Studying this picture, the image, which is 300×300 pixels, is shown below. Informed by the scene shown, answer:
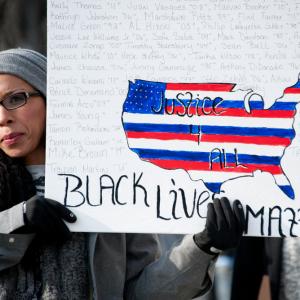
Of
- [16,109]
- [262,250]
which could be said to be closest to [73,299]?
[16,109]

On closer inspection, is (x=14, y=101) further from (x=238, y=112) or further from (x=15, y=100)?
(x=238, y=112)

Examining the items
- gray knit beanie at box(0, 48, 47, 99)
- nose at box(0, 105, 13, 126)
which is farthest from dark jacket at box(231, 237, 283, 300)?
nose at box(0, 105, 13, 126)

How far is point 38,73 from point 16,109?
199 mm

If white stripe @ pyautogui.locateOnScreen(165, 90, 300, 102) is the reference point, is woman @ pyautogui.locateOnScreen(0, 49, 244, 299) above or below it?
below

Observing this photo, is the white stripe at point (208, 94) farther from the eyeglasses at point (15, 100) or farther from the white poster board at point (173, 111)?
the eyeglasses at point (15, 100)

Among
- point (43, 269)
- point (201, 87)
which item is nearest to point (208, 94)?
point (201, 87)

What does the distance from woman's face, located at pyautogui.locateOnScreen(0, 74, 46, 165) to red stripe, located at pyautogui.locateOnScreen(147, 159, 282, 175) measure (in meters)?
0.40

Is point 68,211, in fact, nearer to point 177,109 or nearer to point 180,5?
point 177,109

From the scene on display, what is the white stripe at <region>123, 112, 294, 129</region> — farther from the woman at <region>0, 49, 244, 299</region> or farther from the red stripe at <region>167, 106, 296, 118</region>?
the woman at <region>0, 49, 244, 299</region>

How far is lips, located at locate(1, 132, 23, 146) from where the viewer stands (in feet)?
10.3

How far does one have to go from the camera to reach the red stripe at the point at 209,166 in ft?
10.3

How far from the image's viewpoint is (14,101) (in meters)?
3.16

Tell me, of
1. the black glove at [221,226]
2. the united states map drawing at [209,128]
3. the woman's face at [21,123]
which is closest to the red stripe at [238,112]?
the united states map drawing at [209,128]

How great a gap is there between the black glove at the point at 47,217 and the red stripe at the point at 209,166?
1.12ft
